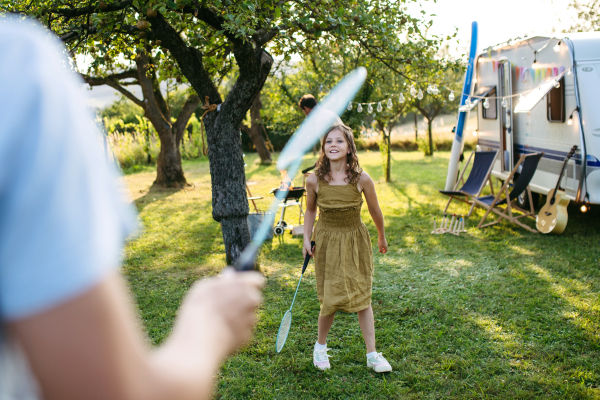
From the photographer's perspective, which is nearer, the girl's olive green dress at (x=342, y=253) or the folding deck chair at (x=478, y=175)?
the girl's olive green dress at (x=342, y=253)

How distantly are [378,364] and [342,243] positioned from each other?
96cm

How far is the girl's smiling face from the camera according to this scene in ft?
11.1

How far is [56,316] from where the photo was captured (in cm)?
37

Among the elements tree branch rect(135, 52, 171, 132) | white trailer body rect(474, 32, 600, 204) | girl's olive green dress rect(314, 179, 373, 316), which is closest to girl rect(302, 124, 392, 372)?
girl's olive green dress rect(314, 179, 373, 316)

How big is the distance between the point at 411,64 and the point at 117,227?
5.60 meters

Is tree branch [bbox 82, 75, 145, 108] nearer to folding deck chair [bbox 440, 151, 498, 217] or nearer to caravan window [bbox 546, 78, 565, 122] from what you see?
folding deck chair [bbox 440, 151, 498, 217]

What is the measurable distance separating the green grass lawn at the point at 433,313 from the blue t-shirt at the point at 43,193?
3075 mm

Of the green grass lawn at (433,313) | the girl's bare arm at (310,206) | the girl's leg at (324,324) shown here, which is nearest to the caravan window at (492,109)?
the green grass lawn at (433,313)

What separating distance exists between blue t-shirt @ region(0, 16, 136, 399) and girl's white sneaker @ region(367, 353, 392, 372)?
129 inches

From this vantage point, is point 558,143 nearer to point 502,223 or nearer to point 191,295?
point 502,223

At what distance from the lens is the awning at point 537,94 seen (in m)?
A: 6.63

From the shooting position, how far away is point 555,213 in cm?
667

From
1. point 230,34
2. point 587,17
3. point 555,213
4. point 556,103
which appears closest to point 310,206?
point 230,34

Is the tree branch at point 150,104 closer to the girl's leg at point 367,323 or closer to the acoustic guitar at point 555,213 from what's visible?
the acoustic guitar at point 555,213
